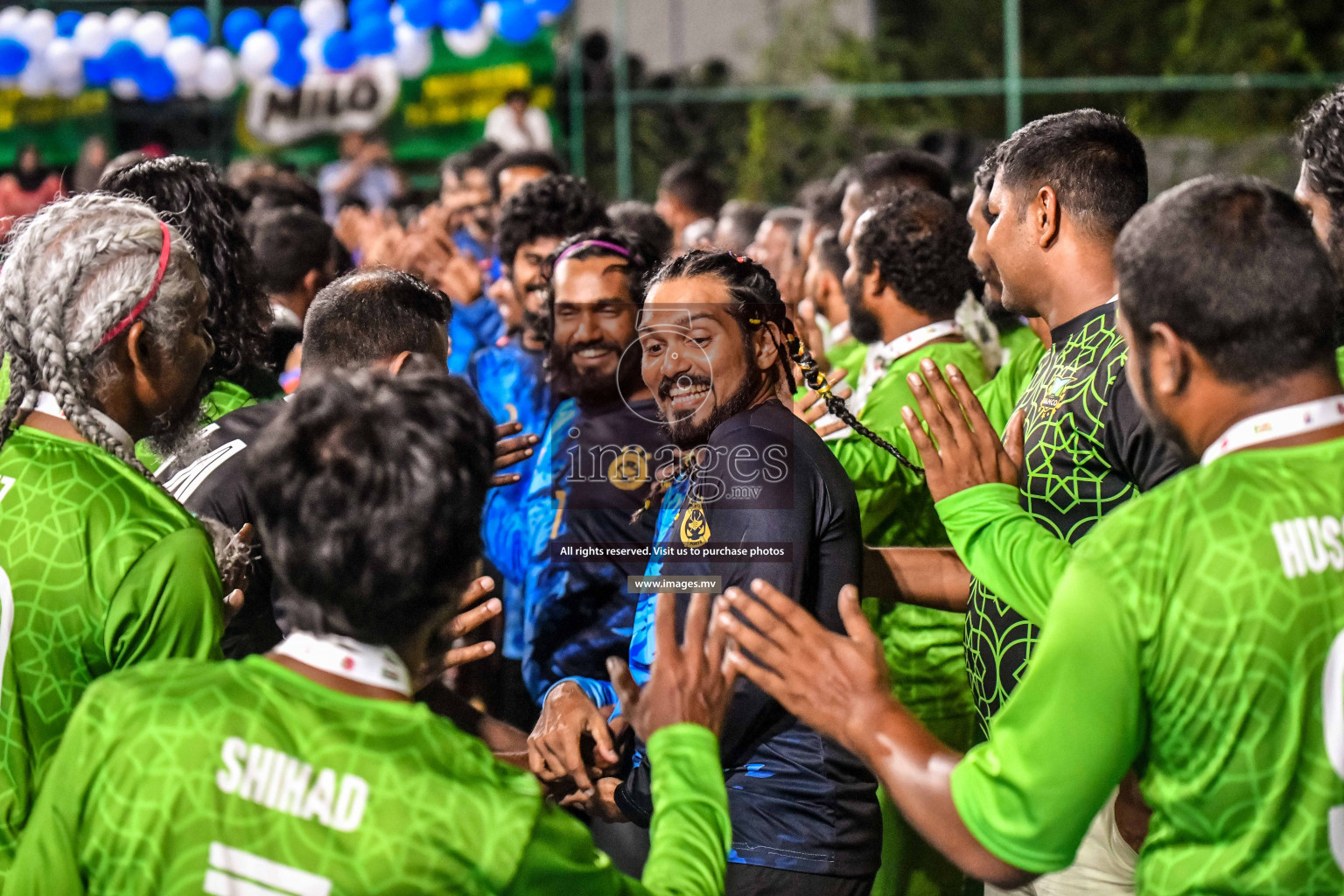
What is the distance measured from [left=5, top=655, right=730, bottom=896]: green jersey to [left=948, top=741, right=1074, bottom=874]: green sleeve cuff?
20.0 inches

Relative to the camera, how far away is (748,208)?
312 inches

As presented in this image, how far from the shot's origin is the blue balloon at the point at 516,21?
37.6 feet

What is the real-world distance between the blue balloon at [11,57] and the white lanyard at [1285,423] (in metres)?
11.6

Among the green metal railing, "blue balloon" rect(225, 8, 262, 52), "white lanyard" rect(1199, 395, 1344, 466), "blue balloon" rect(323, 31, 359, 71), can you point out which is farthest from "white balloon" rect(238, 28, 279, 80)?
"white lanyard" rect(1199, 395, 1344, 466)

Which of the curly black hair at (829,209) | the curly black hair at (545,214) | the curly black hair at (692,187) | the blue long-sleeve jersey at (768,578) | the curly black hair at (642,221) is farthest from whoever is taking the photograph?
the curly black hair at (692,187)

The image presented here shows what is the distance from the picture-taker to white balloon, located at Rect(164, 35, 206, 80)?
11.4 metres

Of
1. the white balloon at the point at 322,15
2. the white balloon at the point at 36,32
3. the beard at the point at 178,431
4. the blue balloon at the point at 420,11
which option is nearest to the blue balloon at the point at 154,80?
the white balloon at the point at 36,32

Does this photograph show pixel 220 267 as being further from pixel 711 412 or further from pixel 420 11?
pixel 420 11

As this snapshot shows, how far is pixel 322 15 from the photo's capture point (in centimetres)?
1143

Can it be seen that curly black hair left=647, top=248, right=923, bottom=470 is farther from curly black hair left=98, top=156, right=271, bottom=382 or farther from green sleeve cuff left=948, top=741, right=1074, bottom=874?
green sleeve cuff left=948, top=741, right=1074, bottom=874

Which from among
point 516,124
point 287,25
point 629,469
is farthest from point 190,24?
point 629,469

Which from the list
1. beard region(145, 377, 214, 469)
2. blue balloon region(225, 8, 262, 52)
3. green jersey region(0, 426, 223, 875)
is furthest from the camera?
blue balloon region(225, 8, 262, 52)

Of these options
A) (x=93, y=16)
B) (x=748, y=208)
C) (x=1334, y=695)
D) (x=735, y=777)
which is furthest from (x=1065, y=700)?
(x=93, y=16)

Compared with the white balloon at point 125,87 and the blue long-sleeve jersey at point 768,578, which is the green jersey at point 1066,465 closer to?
the blue long-sleeve jersey at point 768,578
